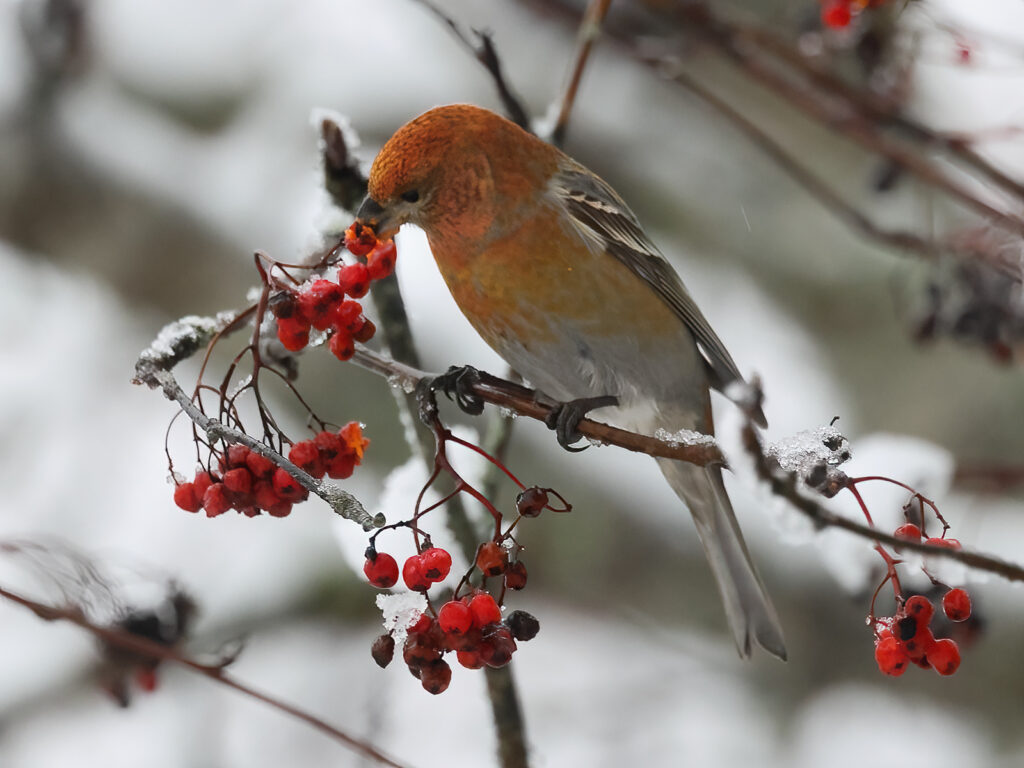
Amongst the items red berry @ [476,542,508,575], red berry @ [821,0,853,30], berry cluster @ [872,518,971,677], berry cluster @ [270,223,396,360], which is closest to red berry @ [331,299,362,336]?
berry cluster @ [270,223,396,360]

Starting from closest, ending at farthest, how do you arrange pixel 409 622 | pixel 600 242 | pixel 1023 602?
1. pixel 409 622
2. pixel 600 242
3. pixel 1023 602

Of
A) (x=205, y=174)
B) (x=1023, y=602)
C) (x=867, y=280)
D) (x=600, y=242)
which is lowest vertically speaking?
(x=600, y=242)

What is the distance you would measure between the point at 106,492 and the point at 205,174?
1308mm

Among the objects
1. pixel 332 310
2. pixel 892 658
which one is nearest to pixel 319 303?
pixel 332 310

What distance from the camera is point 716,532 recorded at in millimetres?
2080

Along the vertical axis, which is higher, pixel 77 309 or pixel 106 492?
pixel 77 309

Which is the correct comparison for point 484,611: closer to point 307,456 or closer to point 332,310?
point 307,456

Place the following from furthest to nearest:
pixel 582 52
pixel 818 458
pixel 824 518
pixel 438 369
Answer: pixel 438 369
pixel 582 52
pixel 818 458
pixel 824 518

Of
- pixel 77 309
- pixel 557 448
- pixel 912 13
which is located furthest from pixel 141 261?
pixel 912 13

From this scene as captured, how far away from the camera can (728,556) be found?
2053 mm

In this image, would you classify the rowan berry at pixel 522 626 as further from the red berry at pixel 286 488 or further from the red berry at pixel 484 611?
the red berry at pixel 286 488

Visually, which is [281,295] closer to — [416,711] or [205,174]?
[205,174]

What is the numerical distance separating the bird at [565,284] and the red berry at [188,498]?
1.78 feet

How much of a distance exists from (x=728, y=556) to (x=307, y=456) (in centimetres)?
107
